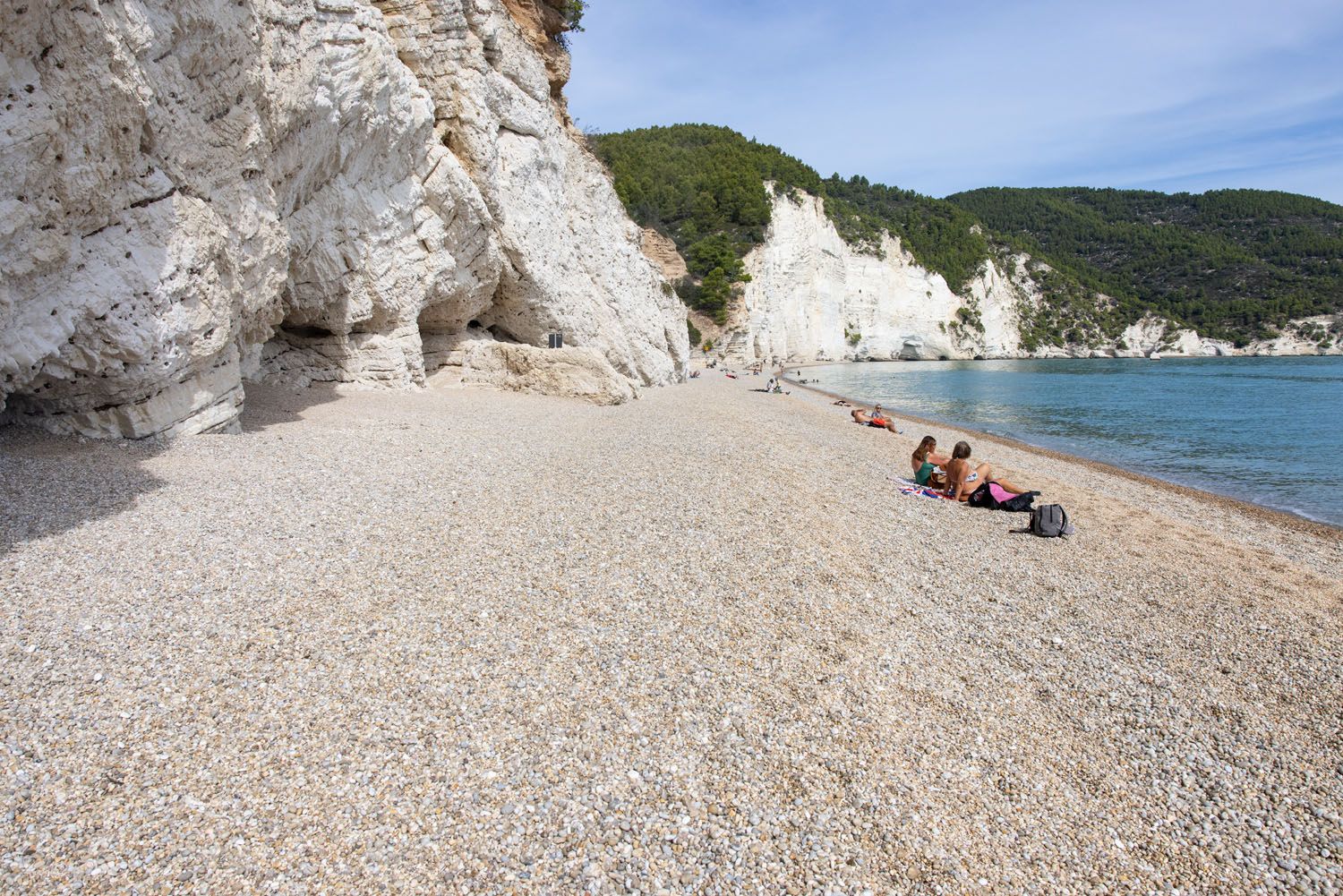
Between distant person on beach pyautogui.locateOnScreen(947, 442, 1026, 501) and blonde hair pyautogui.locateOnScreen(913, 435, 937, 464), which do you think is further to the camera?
blonde hair pyautogui.locateOnScreen(913, 435, 937, 464)

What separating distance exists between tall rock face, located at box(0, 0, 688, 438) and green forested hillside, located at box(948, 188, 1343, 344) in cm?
11402

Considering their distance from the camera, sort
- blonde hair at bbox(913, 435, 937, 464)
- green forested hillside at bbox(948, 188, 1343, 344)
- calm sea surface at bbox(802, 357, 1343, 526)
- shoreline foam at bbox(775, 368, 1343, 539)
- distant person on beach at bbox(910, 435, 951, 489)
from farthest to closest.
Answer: green forested hillside at bbox(948, 188, 1343, 344) < calm sea surface at bbox(802, 357, 1343, 526) < blonde hair at bbox(913, 435, 937, 464) < shoreline foam at bbox(775, 368, 1343, 539) < distant person on beach at bbox(910, 435, 951, 489)

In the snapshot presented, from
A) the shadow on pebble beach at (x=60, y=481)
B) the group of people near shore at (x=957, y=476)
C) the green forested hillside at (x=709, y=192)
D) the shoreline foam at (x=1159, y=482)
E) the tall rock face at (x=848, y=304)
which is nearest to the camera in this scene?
the shadow on pebble beach at (x=60, y=481)

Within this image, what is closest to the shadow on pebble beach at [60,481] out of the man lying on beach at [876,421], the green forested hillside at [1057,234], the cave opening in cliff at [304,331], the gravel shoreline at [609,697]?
the gravel shoreline at [609,697]

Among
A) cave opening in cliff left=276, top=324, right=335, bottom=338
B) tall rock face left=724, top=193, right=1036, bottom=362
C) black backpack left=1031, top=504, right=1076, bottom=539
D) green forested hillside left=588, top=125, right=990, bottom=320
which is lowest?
black backpack left=1031, top=504, right=1076, bottom=539

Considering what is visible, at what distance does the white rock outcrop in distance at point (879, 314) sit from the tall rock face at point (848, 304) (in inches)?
4.8

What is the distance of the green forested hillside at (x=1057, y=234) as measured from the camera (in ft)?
208

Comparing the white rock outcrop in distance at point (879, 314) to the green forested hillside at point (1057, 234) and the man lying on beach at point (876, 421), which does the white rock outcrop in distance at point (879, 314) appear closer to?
the green forested hillside at point (1057, 234)

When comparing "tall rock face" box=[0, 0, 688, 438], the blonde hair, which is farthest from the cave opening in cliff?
the blonde hair

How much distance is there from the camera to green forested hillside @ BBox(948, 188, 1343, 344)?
338 ft

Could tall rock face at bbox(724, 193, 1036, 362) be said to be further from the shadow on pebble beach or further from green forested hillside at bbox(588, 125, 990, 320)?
the shadow on pebble beach

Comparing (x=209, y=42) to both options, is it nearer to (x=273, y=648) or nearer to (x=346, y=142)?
(x=346, y=142)

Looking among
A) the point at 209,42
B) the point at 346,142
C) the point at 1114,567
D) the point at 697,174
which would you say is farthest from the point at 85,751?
the point at 697,174

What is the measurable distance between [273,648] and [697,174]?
6946cm
